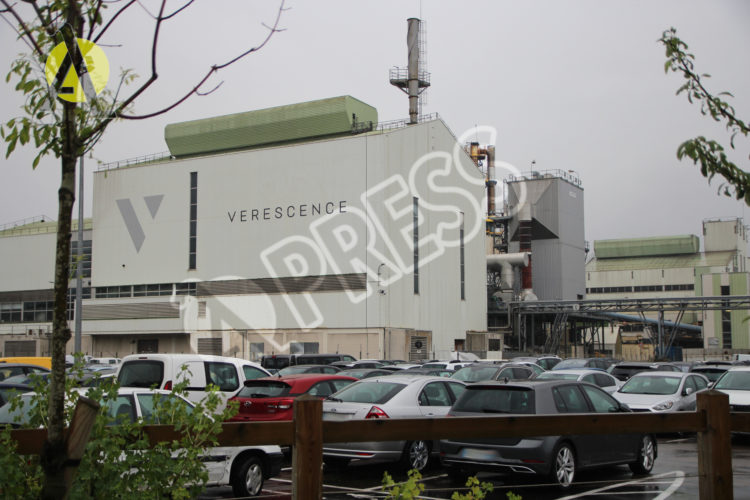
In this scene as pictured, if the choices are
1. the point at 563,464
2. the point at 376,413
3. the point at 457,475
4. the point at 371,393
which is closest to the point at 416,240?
the point at 371,393

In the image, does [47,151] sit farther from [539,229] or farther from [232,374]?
[539,229]

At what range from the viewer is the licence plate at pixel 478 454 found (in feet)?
36.6

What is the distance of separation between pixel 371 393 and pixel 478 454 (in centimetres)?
308

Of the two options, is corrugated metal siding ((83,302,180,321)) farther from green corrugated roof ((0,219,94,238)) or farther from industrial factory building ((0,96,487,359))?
green corrugated roof ((0,219,94,238))

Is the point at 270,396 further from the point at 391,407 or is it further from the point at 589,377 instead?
the point at 589,377

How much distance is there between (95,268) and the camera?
2667 inches

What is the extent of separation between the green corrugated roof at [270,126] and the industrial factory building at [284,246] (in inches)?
4.5

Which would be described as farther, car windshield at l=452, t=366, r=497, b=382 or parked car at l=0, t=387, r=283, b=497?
car windshield at l=452, t=366, r=497, b=382

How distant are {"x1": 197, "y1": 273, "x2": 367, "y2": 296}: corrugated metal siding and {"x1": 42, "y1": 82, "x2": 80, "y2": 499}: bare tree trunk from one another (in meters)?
51.9

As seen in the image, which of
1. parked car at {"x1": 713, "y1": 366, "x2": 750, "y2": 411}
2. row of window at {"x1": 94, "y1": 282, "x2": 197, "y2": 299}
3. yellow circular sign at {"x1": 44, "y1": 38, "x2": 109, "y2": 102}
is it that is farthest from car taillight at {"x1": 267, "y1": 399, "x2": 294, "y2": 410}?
row of window at {"x1": 94, "y1": 282, "x2": 197, "y2": 299}

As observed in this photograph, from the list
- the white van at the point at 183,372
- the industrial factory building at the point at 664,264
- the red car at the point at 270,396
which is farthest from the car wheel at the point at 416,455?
the industrial factory building at the point at 664,264

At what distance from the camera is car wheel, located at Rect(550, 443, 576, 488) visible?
10852 millimetres

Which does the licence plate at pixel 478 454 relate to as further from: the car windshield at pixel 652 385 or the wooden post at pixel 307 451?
the car windshield at pixel 652 385

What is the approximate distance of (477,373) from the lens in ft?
Result: 79.6
